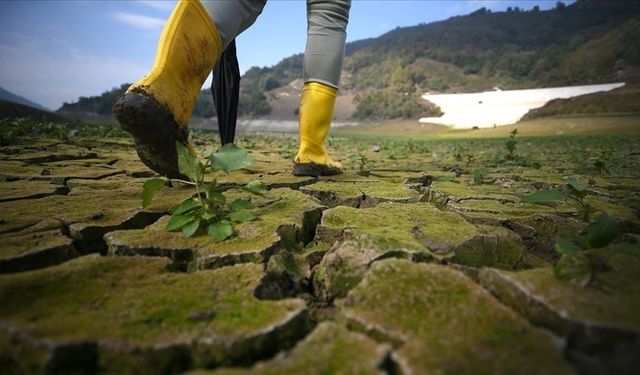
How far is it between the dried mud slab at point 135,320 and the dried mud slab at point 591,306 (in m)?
0.40

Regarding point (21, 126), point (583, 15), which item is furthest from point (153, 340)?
point (583, 15)

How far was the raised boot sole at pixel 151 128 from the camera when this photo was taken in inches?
50.4

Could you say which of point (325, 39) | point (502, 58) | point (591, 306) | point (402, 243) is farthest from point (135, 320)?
point (502, 58)

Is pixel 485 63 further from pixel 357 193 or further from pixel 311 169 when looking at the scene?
pixel 357 193

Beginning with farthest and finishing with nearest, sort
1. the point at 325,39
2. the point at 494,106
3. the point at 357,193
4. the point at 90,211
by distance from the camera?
the point at 494,106 < the point at 325,39 < the point at 357,193 < the point at 90,211

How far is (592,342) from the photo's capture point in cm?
60

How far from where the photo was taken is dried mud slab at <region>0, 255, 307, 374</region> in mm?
587

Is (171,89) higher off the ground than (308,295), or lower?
higher

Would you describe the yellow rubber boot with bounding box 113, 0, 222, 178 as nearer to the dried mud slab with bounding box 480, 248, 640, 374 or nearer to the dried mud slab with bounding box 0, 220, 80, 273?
the dried mud slab with bounding box 0, 220, 80, 273

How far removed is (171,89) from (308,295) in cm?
92

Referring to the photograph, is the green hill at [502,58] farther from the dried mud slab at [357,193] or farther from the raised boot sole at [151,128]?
the raised boot sole at [151,128]

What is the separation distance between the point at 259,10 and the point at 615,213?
5.08ft

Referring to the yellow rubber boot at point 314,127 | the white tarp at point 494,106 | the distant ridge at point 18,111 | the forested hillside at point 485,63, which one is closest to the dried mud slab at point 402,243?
the yellow rubber boot at point 314,127

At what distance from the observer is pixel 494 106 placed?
75.4ft
